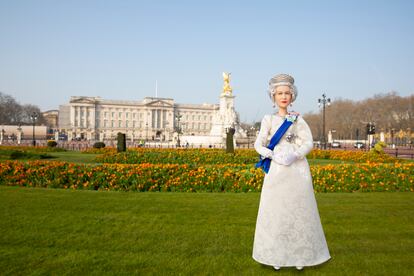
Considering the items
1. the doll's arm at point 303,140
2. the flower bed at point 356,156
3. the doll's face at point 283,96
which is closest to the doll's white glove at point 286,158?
the doll's arm at point 303,140

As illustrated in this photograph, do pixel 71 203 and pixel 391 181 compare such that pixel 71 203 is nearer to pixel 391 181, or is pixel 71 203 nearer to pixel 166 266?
pixel 166 266

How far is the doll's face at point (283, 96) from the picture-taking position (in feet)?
13.6

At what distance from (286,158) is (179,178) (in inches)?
228

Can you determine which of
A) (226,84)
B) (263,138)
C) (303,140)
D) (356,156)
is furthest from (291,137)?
(226,84)

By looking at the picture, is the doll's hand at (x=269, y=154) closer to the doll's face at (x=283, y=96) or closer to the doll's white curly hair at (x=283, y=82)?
the doll's face at (x=283, y=96)

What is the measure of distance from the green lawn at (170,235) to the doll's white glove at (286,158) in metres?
1.18

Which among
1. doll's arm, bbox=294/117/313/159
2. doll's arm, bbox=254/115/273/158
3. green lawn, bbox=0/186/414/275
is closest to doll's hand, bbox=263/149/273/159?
doll's arm, bbox=254/115/273/158

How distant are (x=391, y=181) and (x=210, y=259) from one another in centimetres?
741

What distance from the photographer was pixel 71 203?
6.95 m

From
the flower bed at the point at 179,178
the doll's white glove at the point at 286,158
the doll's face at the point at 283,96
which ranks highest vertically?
the doll's face at the point at 283,96

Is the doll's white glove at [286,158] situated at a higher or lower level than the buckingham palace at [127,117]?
lower

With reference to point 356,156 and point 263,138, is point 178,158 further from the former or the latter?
point 263,138

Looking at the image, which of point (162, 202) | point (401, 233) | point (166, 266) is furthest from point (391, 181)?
point (166, 266)

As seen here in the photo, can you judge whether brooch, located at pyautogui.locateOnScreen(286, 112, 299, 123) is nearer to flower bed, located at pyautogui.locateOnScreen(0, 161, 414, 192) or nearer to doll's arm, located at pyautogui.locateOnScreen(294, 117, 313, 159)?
doll's arm, located at pyautogui.locateOnScreen(294, 117, 313, 159)
